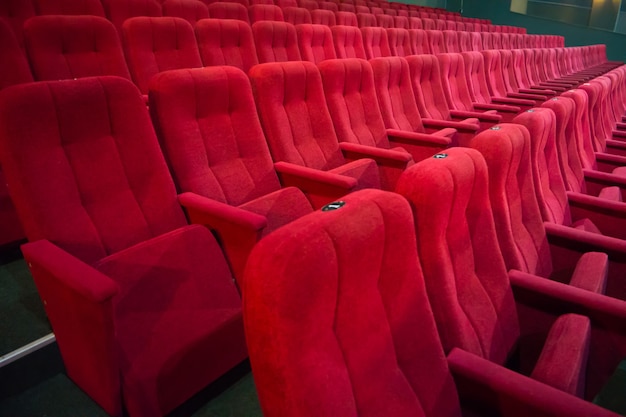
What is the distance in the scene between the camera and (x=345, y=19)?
1781mm

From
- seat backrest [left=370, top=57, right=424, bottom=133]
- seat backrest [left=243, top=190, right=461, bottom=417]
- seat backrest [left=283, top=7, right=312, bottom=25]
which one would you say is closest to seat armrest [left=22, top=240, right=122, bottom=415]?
seat backrest [left=243, top=190, right=461, bottom=417]

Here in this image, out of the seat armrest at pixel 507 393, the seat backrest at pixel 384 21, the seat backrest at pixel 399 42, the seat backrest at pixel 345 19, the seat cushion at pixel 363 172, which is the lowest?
the seat cushion at pixel 363 172

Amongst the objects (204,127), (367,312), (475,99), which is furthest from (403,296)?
(475,99)

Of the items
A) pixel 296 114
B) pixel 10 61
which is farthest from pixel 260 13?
pixel 10 61

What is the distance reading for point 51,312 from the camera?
1.44 feet

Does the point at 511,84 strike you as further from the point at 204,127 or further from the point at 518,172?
the point at 204,127

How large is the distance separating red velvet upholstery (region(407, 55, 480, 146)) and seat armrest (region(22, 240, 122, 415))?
0.94 metres

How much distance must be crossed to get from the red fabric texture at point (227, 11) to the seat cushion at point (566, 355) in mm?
1142

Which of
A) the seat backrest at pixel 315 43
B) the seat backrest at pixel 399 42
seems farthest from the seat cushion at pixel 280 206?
the seat backrest at pixel 399 42

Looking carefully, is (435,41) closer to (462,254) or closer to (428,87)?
(428,87)

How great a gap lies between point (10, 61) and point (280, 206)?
0.48 m

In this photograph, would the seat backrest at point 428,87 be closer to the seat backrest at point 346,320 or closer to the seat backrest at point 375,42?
the seat backrest at point 375,42

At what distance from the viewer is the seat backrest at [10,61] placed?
0.69m

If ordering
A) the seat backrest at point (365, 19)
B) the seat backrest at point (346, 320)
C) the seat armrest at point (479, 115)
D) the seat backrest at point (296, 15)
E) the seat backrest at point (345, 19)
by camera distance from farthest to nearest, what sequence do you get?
the seat backrest at point (365, 19) → the seat backrest at point (345, 19) → the seat backrest at point (296, 15) → the seat armrest at point (479, 115) → the seat backrest at point (346, 320)
